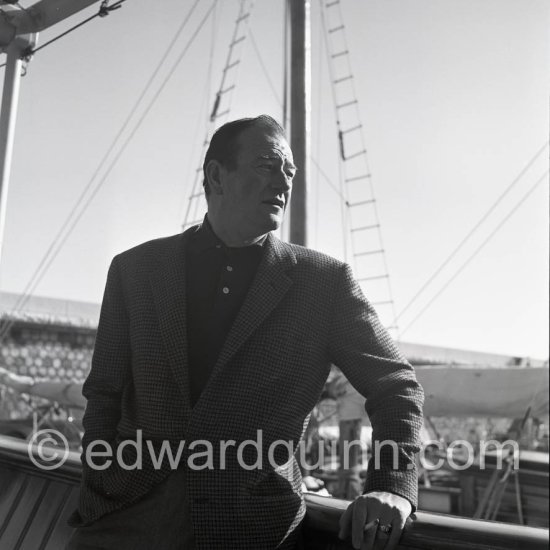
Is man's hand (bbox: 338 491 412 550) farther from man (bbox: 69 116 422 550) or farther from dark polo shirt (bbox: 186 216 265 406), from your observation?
dark polo shirt (bbox: 186 216 265 406)

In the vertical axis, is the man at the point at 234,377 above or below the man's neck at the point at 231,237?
below

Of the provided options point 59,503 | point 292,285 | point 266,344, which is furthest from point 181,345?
point 59,503

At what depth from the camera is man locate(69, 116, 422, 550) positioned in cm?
139

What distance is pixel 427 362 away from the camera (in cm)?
2616

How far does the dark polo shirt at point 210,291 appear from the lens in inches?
59.7

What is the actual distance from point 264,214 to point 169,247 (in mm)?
278

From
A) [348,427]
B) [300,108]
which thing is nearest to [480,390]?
[348,427]

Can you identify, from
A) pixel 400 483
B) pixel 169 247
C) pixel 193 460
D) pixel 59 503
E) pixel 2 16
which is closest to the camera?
pixel 400 483

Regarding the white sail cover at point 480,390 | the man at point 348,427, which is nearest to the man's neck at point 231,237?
the man at point 348,427

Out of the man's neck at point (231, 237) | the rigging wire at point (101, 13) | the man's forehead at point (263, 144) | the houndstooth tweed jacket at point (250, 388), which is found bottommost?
the houndstooth tweed jacket at point (250, 388)

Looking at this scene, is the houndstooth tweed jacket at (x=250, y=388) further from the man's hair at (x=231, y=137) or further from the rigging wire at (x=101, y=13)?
the rigging wire at (x=101, y=13)

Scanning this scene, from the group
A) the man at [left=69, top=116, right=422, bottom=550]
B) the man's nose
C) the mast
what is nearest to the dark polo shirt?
the man at [left=69, top=116, right=422, bottom=550]

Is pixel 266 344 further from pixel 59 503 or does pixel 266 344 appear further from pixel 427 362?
pixel 427 362

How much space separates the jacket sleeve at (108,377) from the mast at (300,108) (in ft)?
14.4
